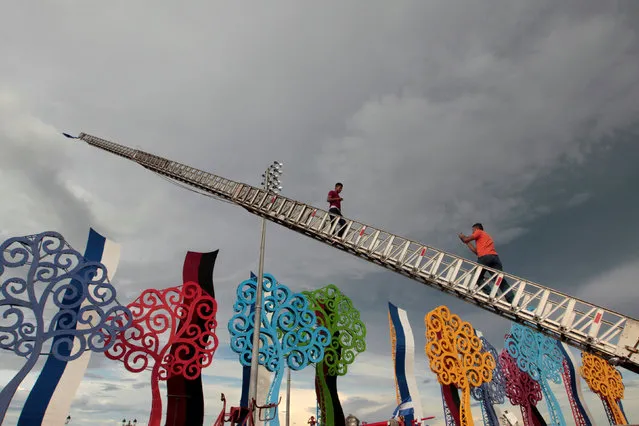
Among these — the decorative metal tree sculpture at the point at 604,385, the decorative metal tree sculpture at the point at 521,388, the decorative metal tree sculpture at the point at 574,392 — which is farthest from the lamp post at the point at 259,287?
the decorative metal tree sculpture at the point at 604,385

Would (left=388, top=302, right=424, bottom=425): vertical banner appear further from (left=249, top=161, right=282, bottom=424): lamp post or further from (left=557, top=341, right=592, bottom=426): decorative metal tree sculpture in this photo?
(left=557, top=341, right=592, bottom=426): decorative metal tree sculpture

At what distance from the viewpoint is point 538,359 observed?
27.2 metres

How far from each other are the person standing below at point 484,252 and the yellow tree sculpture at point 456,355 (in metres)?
8.61

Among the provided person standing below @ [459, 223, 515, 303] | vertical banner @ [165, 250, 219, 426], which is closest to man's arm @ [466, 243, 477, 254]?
person standing below @ [459, 223, 515, 303]

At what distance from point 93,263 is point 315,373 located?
11115 millimetres

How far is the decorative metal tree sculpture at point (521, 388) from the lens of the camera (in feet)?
84.7

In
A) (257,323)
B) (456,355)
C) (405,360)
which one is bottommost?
(257,323)

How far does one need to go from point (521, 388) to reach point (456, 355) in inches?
365

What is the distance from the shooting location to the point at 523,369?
25828 mm

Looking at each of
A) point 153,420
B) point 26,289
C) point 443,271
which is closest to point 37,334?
point 26,289

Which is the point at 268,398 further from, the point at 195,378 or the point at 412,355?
the point at 412,355

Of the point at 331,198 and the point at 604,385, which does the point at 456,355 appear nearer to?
the point at 331,198

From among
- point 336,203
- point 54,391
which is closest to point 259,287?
point 336,203

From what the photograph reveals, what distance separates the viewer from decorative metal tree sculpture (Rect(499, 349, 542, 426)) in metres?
25.8
